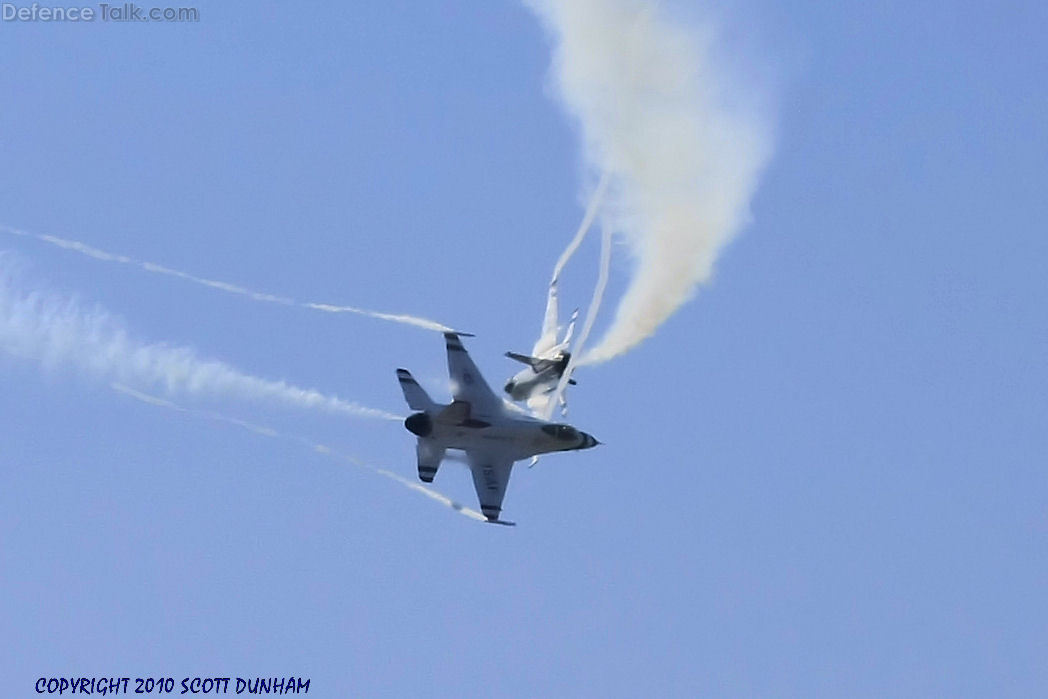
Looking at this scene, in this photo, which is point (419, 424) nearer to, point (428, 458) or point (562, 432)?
point (428, 458)

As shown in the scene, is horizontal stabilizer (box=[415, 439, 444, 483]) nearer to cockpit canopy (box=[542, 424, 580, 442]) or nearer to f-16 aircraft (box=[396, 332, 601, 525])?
f-16 aircraft (box=[396, 332, 601, 525])

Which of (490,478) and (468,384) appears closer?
(468,384)

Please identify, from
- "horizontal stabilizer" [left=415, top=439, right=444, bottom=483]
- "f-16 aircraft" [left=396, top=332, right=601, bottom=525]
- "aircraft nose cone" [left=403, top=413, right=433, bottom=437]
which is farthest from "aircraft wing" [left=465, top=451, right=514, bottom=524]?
"aircraft nose cone" [left=403, top=413, right=433, bottom=437]

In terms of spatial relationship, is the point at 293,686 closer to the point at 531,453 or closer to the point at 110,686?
the point at 110,686

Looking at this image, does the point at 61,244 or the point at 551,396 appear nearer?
the point at 61,244

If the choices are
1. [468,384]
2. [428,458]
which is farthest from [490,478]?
[468,384]

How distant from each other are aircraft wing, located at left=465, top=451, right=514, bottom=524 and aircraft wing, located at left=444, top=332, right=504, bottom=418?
110 cm

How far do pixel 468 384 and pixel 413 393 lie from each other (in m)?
1.13

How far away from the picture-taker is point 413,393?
42375 mm

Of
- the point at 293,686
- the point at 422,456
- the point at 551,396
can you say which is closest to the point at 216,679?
the point at 293,686

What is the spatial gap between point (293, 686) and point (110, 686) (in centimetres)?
328

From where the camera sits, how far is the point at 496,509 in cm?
4344

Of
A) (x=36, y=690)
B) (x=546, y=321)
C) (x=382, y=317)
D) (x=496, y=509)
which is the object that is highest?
(x=546, y=321)

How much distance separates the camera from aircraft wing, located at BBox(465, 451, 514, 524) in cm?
4300
